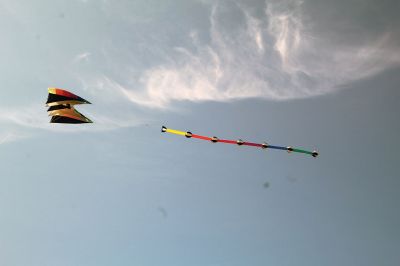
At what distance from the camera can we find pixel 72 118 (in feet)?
121

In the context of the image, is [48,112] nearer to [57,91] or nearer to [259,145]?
[57,91]

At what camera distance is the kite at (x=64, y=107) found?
3559 cm

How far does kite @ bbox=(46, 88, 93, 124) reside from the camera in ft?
117

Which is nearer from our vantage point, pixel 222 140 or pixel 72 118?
pixel 222 140

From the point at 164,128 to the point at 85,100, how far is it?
39.7 feet

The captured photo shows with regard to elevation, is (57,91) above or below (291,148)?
above

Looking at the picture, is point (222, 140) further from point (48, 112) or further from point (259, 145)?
point (48, 112)

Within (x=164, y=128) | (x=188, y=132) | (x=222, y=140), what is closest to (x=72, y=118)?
(x=164, y=128)

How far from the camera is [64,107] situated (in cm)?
3641

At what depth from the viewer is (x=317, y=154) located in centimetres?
2881

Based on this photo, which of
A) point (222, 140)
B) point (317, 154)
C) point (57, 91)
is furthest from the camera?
point (57, 91)

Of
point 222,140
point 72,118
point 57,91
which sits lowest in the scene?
point 222,140

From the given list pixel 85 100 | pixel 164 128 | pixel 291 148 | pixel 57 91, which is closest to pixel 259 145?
pixel 291 148

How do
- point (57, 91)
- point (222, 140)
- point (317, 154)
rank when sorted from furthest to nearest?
point (57, 91), point (317, 154), point (222, 140)
